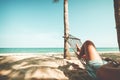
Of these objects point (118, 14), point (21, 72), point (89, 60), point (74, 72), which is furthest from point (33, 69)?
Result: point (118, 14)

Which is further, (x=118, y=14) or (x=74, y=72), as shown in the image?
(x=74, y=72)

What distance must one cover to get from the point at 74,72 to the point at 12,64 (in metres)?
1.97

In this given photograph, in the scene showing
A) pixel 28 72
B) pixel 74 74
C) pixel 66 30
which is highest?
pixel 66 30

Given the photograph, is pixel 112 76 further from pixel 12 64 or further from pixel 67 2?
pixel 67 2

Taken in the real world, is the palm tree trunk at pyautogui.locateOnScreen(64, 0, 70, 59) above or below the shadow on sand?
above

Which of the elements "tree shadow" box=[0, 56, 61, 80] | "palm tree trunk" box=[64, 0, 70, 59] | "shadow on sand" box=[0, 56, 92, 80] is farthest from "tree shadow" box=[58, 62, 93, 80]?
"palm tree trunk" box=[64, 0, 70, 59]

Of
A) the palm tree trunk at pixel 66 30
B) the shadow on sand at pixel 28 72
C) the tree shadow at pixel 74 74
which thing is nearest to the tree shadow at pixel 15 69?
the shadow on sand at pixel 28 72

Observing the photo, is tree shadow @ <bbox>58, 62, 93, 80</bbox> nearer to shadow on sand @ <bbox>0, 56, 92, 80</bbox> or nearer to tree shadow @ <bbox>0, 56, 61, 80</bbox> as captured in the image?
shadow on sand @ <bbox>0, 56, 92, 80</bbox>

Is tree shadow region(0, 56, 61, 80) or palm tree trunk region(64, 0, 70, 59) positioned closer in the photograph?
tree shadow region(0, 56, 61, 80)

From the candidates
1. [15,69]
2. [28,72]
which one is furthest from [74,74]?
[15,69]

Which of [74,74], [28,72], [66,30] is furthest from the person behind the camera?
[66,30]

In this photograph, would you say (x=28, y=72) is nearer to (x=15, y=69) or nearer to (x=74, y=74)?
(x=15, y=69)

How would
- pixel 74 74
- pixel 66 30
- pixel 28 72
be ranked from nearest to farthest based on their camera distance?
pixel 28 72
pixel 74 74
pixel 66 30

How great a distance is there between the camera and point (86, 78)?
4.56 meters
